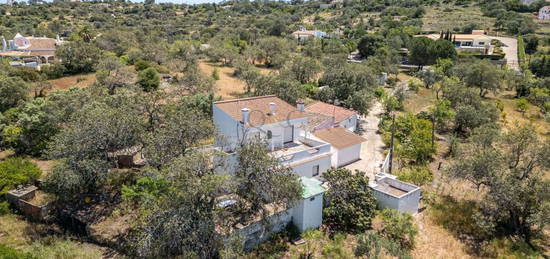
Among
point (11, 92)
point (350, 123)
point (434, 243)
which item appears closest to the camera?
point (434, 243)

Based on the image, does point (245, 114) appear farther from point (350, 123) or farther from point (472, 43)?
point (472, 43)

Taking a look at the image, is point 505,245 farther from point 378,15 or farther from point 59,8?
point 59,8

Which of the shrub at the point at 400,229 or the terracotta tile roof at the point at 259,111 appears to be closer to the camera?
the shrub at the point at 400,229

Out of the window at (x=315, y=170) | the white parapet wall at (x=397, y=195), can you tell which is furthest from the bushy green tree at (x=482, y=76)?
the window at (x=315, y=170)

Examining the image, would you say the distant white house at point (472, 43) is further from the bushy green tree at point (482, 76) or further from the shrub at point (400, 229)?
the shrub at point (400, 229)

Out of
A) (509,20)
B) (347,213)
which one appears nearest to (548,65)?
(509,20)

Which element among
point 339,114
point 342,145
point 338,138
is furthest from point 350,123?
point 342,145
